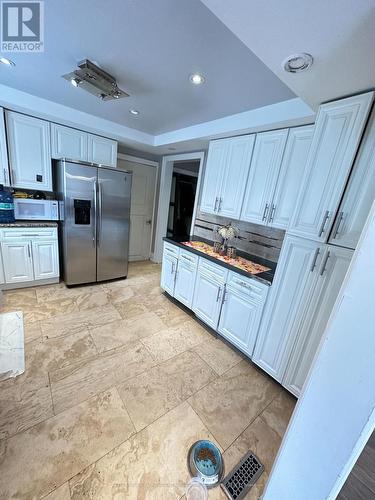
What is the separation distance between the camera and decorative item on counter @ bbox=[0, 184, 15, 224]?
2.54 meters

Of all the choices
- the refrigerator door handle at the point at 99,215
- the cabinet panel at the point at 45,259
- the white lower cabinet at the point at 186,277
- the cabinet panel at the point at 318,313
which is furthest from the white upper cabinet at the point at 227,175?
the cabinet panel at the point at 45,259

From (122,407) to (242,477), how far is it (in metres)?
0.88

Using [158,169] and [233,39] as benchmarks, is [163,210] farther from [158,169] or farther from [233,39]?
[233,39]

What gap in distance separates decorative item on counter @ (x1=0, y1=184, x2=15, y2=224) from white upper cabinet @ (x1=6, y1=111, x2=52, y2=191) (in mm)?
157

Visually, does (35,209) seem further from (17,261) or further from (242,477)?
(242,477)

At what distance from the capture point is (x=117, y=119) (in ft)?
9.00

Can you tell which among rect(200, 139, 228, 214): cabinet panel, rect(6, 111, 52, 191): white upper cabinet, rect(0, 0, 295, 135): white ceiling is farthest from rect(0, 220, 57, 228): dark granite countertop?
rect(200, 139, 228, 214): cabinet panel

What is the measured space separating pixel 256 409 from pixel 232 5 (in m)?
2.39

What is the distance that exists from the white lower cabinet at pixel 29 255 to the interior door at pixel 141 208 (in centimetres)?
162

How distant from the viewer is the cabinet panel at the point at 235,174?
2268 mm

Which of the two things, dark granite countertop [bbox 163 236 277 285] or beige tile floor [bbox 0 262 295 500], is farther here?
dark granite countertop [bbox 163 236 277 285]

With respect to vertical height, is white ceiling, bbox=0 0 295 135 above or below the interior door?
above

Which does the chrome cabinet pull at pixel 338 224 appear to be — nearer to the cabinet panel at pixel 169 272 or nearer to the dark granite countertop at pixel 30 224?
the cabinet panel at pixel 169 272

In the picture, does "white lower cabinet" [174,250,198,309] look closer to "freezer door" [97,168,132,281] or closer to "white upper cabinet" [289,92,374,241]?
"freezer door" [97,168,132,281]
